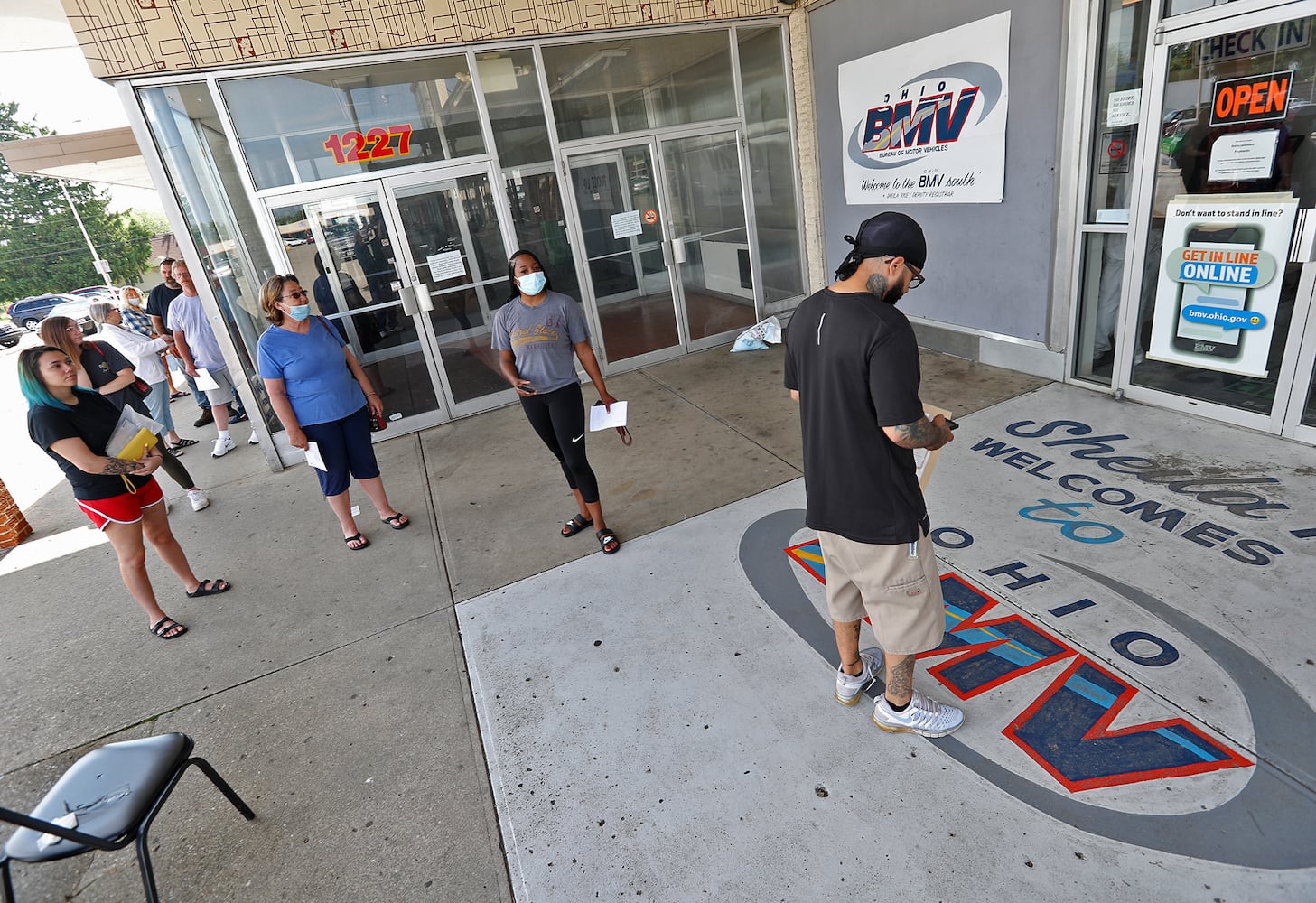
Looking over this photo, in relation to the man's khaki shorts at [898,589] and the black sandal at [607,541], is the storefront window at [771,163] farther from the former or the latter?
the man's khaki shorts at [898,589]

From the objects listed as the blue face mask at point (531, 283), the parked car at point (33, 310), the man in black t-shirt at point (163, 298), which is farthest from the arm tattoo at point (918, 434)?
the parked car at point (33, 310)

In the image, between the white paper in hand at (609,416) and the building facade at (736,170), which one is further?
the building facade at (736,170)

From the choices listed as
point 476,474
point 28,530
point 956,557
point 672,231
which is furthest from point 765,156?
point 28,530

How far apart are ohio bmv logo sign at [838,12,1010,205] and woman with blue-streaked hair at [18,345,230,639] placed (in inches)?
241

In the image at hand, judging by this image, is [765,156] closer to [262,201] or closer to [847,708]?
[262,201]

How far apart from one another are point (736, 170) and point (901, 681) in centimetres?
632

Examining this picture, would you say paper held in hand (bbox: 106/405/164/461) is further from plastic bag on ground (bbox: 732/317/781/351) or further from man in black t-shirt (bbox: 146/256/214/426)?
plastic bag on ground (bbox: 732/317/781/351)

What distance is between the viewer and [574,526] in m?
4.29

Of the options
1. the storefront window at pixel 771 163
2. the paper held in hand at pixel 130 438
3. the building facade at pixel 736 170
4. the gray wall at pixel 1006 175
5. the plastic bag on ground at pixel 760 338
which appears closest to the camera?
the paper held in hand at pixel 130 438

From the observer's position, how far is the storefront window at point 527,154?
623cm

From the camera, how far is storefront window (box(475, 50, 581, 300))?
6230 millimetres

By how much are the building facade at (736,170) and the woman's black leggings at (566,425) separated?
3156 millimetres

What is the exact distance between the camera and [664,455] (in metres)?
5.24

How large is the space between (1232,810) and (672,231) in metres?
6.48
